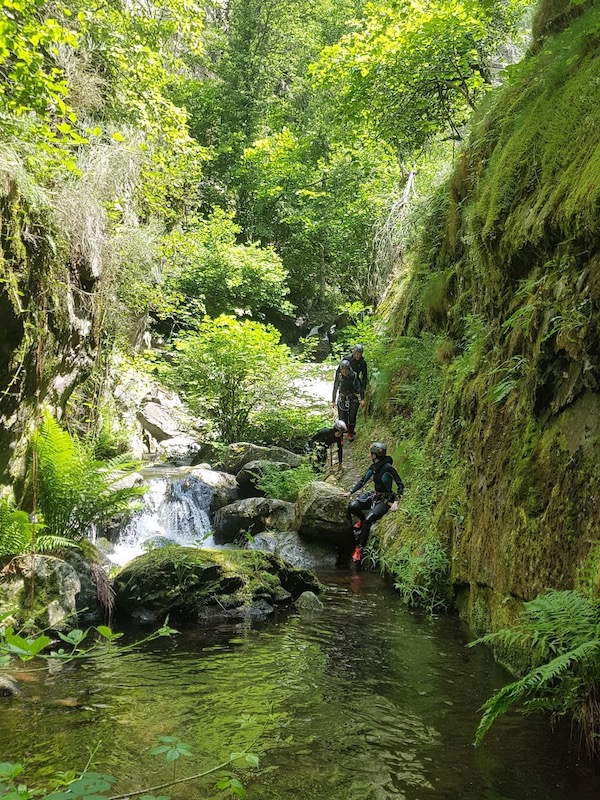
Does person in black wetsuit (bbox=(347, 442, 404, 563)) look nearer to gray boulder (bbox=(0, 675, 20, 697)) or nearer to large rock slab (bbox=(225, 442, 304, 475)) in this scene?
large rock slab (bbox=(225, 442, 304, 475))

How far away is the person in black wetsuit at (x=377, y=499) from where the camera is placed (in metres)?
8.93

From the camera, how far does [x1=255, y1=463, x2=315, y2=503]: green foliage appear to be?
12047mm

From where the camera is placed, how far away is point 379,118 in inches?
441

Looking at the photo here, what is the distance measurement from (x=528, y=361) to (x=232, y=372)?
38.0ft

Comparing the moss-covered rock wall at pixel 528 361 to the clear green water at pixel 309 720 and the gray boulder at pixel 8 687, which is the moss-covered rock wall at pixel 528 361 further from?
the gray boulder at pixel 8 687

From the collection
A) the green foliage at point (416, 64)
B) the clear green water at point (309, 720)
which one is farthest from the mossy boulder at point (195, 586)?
the green foliage at point (416, 64)

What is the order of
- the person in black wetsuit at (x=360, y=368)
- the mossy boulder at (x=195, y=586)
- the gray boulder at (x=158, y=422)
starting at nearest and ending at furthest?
the mossy boulder at (x=195, y=586), the person in black wetsuit at (x=360, y=368), the gray boulder at (x=158, y=422)

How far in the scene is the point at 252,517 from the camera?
35.9ft

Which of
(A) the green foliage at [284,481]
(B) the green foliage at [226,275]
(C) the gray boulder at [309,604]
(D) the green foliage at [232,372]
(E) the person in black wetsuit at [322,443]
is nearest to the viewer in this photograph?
(C) the gray boulder at [309,604]

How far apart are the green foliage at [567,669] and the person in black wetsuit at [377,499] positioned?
5307 millimetres

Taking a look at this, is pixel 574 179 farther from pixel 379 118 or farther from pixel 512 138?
pixel 379 118

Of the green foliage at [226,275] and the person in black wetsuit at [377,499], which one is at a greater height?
the green foliage at [226,275]

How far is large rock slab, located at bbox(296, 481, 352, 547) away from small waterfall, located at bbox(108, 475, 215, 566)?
2057mm

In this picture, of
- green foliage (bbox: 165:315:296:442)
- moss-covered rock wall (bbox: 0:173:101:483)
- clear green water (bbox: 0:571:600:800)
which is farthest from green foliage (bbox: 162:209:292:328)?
clear green water (bbox: 0:571:600:800)
